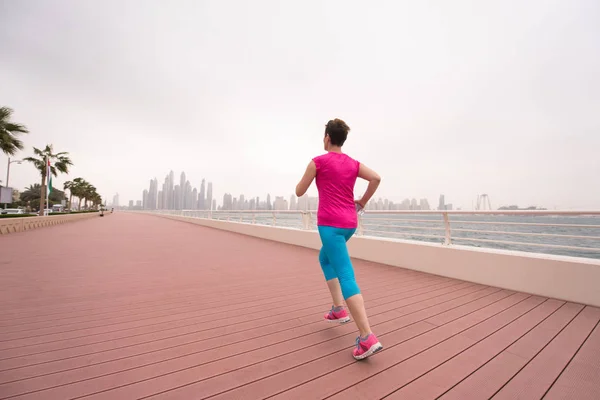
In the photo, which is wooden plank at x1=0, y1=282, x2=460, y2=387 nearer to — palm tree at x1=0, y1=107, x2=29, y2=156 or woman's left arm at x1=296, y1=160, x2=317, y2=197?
woman's left arm at x1=296, y1=160, x2=317, y2=197

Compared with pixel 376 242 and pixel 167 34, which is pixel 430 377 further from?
pixel 167 34

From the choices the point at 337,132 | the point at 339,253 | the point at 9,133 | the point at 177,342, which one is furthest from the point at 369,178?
the point at 9,133

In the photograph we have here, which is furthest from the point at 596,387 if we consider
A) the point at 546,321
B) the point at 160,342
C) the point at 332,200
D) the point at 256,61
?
the point at 256,61

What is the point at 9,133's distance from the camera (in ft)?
38.7

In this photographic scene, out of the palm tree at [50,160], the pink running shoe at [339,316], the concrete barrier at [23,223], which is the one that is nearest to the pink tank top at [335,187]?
the pink running shoe at [339,316]

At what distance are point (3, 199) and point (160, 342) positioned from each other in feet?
79.8

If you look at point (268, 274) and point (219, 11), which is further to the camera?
point (219, 11)

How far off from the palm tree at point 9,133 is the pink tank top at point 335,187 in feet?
57.9

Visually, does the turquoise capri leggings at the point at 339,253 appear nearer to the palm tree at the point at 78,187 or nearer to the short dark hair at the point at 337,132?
the short dark hair at the point at 337,132

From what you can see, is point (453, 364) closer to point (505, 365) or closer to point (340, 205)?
point (505, 365)

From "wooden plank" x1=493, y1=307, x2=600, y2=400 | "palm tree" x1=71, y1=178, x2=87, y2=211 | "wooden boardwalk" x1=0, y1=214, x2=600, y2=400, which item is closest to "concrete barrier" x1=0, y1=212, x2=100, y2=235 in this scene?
"wooden boardwalk" x1=0, y1=214, x2=600, y2=400

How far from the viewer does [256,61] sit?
15.7 metres

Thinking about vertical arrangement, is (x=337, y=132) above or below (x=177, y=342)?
above

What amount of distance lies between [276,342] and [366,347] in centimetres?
69
